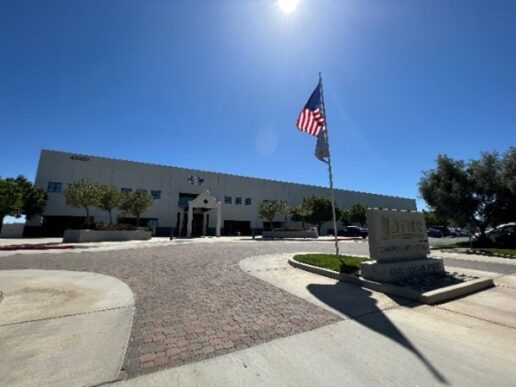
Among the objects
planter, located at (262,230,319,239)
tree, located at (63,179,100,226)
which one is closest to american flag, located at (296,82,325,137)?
tree, located at (63,179,100,226)

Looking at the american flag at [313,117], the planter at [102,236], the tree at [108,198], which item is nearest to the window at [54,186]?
the tree at [108,198]

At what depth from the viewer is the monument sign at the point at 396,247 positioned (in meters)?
8.01

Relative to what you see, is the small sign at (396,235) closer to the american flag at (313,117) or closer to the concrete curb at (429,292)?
the concrete curb at (429,292)

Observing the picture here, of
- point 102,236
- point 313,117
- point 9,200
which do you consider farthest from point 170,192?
point 313,117

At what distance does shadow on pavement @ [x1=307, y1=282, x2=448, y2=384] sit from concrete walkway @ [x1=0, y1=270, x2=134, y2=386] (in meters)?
3.78

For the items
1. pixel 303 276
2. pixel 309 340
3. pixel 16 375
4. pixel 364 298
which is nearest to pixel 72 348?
pixel 16 375

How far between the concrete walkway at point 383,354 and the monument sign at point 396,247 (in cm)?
208

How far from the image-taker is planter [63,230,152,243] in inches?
991

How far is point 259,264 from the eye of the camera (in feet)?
37.7

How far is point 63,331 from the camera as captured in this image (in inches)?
171

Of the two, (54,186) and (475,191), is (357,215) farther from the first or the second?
(54,186)

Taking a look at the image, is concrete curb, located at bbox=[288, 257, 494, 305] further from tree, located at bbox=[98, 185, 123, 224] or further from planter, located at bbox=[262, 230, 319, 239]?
planter, located at bbox=[262, 230, 319, 239]

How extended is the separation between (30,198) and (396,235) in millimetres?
40604

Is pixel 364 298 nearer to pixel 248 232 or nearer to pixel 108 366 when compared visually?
pixel 108 366
